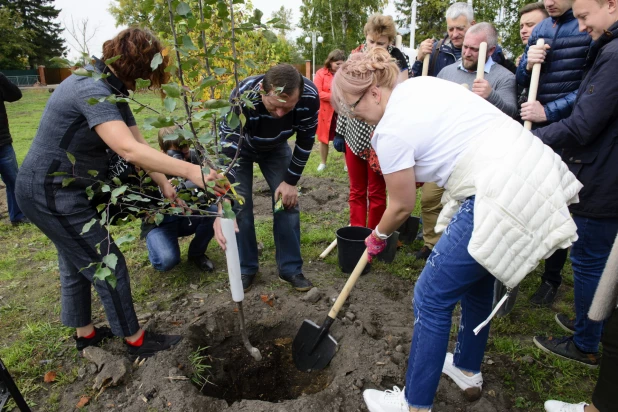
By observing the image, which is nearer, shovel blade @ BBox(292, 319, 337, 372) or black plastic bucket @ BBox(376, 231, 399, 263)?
shovel blade @ BBox(292, 319, 337, 372)

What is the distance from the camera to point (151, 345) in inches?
102

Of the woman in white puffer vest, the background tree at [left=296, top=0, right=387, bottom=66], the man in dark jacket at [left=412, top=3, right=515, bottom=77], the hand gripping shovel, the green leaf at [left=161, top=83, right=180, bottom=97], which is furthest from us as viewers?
the background tree at [left=296, top=0, right=387, bottom=66]

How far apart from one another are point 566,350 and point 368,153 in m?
2.00

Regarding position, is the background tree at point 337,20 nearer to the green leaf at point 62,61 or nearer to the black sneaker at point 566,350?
the black sneaker at point 566,350

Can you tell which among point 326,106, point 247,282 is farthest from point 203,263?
point 326,106

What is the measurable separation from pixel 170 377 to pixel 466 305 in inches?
66.0

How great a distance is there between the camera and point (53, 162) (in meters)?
2.10

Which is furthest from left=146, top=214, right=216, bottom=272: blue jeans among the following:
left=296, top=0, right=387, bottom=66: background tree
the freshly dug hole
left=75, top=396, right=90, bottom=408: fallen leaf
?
left=296, top=0, right=387, bottom=66: background tree

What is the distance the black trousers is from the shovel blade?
4.60ft

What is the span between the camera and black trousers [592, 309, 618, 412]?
159 centimetres

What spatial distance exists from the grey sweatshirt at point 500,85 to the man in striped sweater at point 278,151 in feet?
4.28

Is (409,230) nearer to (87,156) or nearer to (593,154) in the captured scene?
(593,154)

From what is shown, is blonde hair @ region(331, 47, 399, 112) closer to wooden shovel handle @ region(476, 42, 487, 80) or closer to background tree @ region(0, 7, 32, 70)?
wooden shovel handle @ region(476, 42, 487, 80)

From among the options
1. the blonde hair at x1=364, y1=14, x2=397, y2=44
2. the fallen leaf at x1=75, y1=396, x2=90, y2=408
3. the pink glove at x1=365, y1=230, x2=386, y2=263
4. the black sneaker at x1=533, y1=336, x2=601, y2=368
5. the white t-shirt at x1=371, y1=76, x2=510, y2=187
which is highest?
the blonde hair at x1=364, y1=14, x2=397, y2=44
